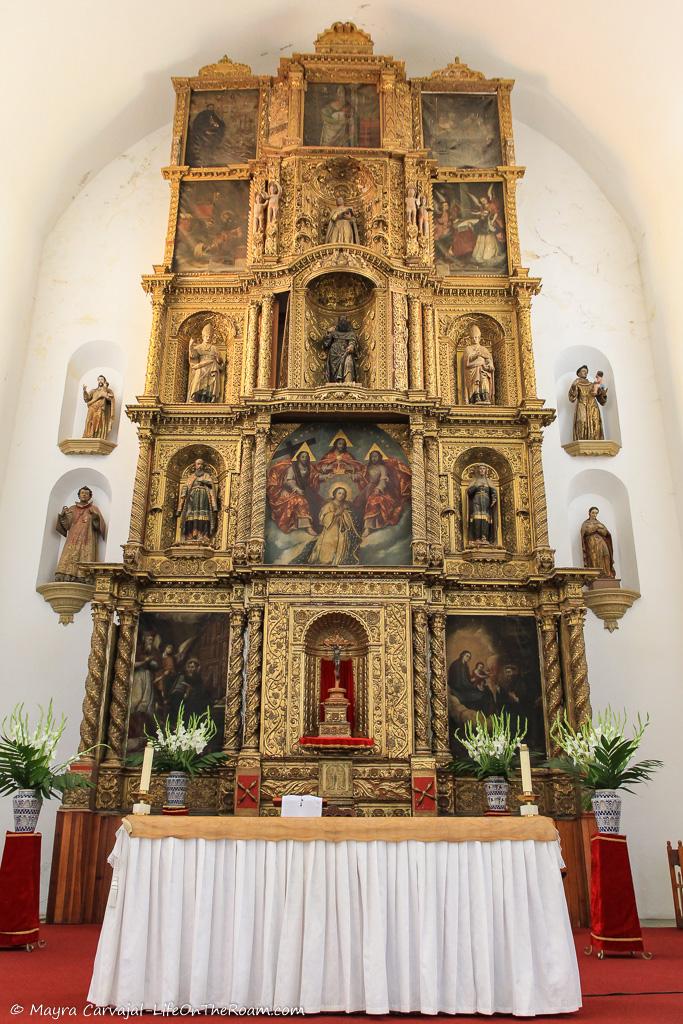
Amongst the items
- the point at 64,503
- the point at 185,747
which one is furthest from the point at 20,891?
the point at 64,503

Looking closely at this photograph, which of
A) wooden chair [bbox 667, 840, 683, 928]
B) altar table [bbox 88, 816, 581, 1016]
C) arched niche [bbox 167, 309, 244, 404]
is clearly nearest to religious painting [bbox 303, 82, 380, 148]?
arched niche [bbox 167, 309, 244, 404]

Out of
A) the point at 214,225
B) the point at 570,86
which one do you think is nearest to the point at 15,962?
the point at 214,225

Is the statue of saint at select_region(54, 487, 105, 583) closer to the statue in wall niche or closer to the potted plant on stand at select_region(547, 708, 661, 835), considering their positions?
the potted plant on stand at select_region(547, 708, 661, 835)

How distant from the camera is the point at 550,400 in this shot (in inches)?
639

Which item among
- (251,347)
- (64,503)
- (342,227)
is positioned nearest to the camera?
(251,347)

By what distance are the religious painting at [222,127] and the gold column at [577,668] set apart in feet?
35.4

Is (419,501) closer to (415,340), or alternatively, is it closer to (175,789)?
(415,340)

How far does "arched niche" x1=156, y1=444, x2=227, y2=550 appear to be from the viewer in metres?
14.2

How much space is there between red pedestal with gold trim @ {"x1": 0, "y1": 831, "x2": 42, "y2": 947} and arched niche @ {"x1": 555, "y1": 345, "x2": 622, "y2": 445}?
11.1 metres

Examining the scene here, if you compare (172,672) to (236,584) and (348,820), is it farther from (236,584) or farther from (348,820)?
(348,820)

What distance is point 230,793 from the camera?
12297 mm

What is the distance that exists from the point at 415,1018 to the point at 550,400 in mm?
12159

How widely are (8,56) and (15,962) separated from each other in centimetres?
1335

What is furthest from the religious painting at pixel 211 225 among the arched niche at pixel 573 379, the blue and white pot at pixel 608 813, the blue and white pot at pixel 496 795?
the blue and white pot at pixel 608 813
